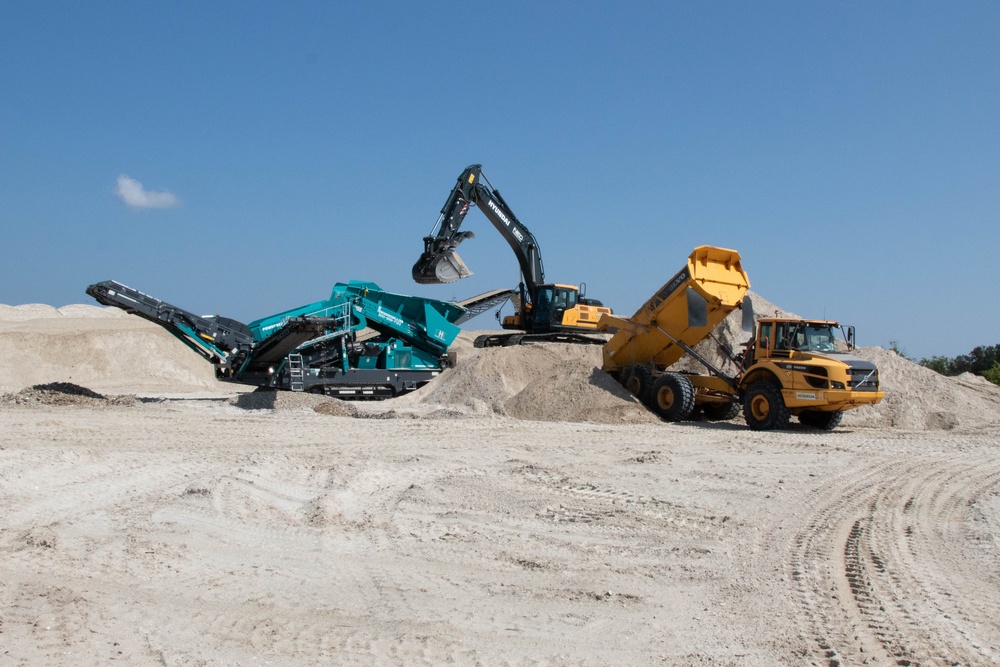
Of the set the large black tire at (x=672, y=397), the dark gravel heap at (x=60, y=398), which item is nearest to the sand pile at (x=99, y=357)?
the dark gravel heap at (x=60, y=398)

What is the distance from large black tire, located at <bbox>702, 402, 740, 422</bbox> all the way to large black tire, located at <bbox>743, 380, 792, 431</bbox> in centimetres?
144

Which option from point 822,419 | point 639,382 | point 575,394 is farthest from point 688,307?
point 822,419

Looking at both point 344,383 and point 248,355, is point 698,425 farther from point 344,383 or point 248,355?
point 248,355

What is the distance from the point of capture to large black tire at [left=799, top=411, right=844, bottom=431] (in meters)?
13.0

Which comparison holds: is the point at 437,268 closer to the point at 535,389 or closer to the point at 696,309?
the point at 535,389

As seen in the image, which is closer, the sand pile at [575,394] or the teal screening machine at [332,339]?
the sand pile at [575,394]

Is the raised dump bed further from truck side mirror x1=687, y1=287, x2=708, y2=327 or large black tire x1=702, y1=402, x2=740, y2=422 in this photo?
large black tire x1=702, y1=402, x2=740, y2=422

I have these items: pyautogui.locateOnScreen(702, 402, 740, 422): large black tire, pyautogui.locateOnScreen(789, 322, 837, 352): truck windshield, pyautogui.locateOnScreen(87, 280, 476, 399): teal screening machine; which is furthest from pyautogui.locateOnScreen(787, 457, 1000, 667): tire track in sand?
pyautogui.locateOnScreen(87, 280, 476, 399): teal screening machine

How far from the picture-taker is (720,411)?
48.2 feet

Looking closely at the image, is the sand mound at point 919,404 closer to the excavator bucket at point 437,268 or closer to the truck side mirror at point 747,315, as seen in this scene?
the truck side mirror at point 747,315

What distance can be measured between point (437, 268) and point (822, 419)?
8970 mm

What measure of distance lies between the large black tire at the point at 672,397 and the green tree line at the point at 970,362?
17.4 m

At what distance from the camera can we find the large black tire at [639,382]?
1429 centimetres

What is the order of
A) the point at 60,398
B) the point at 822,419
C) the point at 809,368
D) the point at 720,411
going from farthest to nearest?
the point at 720,411
the point at 60,398
the point at 822,419
the point at 809,368
